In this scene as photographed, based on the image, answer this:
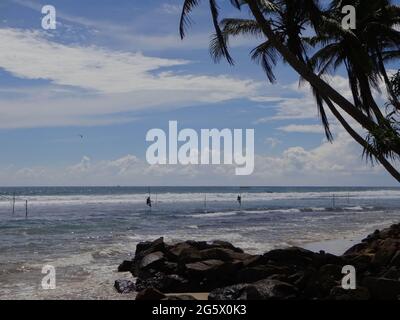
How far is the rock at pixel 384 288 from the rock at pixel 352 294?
1.04ft

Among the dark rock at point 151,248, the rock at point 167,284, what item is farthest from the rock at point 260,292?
the dark rock at point 151,248

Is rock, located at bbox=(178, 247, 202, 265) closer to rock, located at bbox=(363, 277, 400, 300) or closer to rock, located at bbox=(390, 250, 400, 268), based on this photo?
rock, located at bbox=(390, 250, 400, 268)

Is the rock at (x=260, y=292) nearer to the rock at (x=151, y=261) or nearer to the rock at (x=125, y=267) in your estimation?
the rock at (x=151, y=261)

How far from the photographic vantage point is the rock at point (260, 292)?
1035cm

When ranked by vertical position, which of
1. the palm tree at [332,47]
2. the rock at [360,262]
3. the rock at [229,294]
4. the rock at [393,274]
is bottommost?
the rock at [229,294]

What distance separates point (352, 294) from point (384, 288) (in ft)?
2.72

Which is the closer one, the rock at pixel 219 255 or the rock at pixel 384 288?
the rock at pixel 384 288

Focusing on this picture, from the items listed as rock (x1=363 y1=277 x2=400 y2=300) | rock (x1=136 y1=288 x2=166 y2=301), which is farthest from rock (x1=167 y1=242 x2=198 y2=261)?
rock (x1=363 y1=277 x2=400 y2=300)

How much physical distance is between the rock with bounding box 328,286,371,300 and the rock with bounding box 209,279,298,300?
867 millimetres

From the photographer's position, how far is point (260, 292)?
10453 mm
